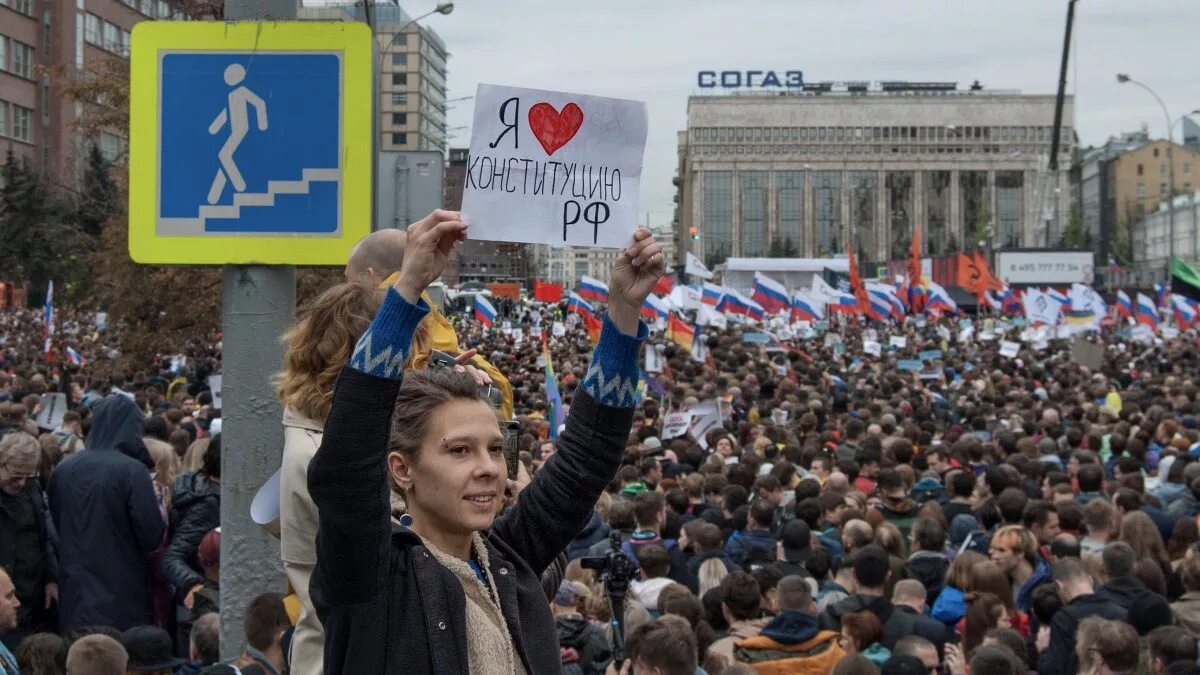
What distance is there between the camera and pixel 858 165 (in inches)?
5797

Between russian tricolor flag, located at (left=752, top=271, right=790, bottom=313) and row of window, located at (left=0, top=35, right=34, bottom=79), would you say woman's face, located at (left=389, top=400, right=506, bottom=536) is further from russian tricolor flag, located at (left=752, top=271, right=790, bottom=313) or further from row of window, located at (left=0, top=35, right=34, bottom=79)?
row of window, located at (left=0, top=35, right=34, bottom=79)

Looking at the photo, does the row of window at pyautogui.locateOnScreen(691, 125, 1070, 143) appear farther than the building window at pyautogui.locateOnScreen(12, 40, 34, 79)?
Yes

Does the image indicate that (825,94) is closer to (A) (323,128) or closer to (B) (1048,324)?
(B) (1048,324)

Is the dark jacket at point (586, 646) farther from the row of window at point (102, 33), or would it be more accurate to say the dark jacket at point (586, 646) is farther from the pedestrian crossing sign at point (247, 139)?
the row of window at point (102, 33)

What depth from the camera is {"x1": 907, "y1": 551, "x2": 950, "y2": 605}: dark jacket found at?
7.48 meters

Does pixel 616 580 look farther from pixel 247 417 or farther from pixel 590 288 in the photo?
pixel 590 288

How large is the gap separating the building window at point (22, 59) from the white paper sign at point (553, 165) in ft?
200

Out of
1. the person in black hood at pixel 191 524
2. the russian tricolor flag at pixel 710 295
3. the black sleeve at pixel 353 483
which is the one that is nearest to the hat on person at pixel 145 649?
the person in black hood at pixel 191 524

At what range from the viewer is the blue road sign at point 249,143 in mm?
3881

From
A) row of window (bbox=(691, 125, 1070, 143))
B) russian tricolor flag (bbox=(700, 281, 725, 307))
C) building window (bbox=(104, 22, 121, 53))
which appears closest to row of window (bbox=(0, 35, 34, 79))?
building window (bbox=(104, 22, 121, 53))

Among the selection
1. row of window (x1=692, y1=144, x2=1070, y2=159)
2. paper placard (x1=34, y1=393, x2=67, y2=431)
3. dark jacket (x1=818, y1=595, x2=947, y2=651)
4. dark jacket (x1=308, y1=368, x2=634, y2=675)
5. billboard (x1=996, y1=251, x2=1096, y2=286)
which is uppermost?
row of window (x1=692, y1=144, x2=1070, y2=159)

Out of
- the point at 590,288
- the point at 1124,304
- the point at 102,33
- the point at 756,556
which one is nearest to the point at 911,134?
the point at 102,33

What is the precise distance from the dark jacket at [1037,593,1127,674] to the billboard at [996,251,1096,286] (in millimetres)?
60612

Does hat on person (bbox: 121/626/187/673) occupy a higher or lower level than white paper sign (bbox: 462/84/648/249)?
lower
